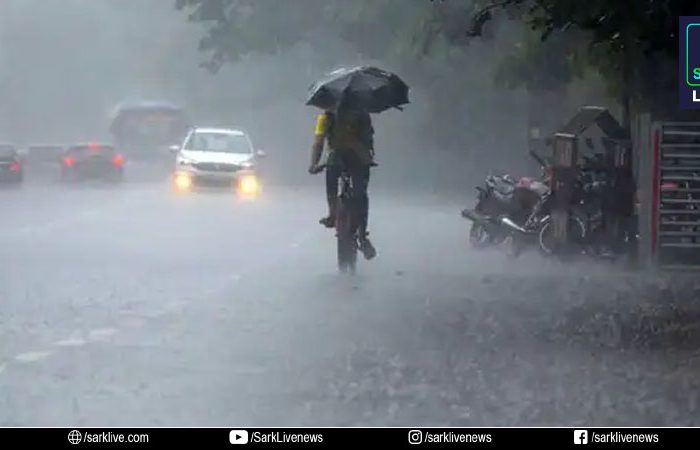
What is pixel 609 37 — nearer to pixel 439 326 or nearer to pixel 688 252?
pixel 439 326

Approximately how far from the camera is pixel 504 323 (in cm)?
1431

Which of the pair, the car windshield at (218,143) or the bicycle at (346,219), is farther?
the car windshield at (218,143)

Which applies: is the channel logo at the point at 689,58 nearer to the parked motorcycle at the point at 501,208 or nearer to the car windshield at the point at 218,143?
the parked motorcycle at the point at 501,208

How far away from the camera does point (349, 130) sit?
18.1 m

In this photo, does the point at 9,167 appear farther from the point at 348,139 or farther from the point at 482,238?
the point at 348,139

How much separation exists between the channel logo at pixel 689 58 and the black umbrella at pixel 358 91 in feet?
10.9

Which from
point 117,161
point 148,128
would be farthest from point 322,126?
point 148,128

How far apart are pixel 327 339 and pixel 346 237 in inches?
207
